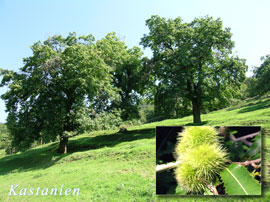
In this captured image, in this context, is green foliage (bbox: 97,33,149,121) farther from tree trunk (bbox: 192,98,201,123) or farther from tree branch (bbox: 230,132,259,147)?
tree branch (bbox: 230,132,259,147)

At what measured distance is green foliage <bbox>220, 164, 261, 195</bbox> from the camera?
341 centimetres

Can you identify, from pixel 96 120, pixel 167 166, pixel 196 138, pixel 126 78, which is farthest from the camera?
pixel 126 78

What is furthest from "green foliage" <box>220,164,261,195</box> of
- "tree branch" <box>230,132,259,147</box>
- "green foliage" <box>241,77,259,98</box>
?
"green foliage" <box>241,77,259,98</box>

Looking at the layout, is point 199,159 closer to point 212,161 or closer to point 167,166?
point 212,161

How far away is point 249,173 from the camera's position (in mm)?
3650

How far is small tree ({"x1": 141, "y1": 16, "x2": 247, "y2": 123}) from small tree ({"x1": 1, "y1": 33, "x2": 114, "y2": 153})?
6.98 meters

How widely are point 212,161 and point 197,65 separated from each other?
19987mm

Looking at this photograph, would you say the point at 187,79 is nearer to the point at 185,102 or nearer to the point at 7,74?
the point at 185,102

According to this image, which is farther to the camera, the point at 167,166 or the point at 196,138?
the point at 167,166

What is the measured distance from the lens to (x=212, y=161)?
10.5 ft

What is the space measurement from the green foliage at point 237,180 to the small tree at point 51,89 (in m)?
16.0

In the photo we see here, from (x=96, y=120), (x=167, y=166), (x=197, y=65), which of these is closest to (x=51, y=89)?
(x=96, y=120)

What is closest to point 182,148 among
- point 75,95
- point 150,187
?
point 150,187

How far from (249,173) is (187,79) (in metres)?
18.5
